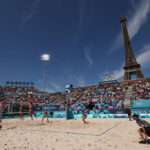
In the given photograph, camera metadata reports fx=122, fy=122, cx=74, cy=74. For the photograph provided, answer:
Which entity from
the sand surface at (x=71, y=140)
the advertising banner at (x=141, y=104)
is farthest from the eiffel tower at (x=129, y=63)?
the sand surface at (x=71, y=140)

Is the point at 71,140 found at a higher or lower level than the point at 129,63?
lower

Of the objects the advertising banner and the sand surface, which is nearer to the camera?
the sand surface

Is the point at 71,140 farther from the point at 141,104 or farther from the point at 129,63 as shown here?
the point at 129,63

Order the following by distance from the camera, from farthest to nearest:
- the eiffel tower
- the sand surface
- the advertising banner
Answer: the eiffel tower
the advertising banner
the sand surface

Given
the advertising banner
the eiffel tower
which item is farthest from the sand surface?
the eiffel tower

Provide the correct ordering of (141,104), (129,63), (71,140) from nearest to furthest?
1. (71,140)
2. (141,104)
3. (129,63)

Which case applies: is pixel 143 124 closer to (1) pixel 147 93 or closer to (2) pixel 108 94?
(1) pixel 147 93

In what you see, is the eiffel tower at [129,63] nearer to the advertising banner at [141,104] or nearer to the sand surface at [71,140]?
the advertising banner at [141,104]

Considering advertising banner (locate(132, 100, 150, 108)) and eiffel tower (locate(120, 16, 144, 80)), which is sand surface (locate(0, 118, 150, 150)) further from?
eiffel tower (locate(120, 16, 144, 80))

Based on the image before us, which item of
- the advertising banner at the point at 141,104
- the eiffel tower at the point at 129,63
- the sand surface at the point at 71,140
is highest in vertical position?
the eiffel tower at the point at 129,63

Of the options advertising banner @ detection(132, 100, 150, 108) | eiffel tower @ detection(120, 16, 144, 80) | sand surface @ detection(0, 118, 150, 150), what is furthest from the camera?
eiffel tower @ detection(120, 16, 144, 80)

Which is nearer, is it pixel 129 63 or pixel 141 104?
pixel 141 104

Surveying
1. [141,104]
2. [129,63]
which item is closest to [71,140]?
[141,104]

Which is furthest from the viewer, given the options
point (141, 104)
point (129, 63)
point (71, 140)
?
point (129, 63)
